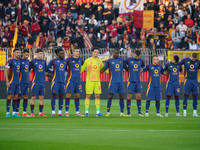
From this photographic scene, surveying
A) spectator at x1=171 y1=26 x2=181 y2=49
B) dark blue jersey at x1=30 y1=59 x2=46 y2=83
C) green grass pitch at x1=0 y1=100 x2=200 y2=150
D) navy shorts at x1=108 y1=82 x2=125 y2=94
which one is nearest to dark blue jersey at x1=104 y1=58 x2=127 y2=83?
navy shorts at x1=108 y1=82 x2=125 y2=94

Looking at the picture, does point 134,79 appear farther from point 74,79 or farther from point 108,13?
point 108,13

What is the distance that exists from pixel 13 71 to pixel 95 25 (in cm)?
1271

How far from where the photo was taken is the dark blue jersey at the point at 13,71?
15.2m

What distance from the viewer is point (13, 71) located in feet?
49.8

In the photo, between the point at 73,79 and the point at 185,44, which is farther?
the point at 185,44

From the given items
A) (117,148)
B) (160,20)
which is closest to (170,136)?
(117,148)

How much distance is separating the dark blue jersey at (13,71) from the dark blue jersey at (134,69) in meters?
3.63

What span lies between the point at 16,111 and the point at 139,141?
7201mm

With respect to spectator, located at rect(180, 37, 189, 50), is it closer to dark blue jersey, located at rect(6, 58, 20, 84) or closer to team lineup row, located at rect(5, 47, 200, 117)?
team lineup row, located at rect(5, 47, 200, 117)

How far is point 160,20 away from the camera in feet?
93.8

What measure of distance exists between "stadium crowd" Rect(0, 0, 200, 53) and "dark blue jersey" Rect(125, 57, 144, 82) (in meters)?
8.15

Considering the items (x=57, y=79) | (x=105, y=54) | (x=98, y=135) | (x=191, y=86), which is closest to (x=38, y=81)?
(x=57, y=79)

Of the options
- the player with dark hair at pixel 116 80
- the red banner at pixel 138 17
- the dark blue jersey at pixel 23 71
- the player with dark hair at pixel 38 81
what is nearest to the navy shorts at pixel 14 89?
the dark blue jersey at pixel 23 71

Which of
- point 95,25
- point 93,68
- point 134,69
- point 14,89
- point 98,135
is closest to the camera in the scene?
point 98,135
